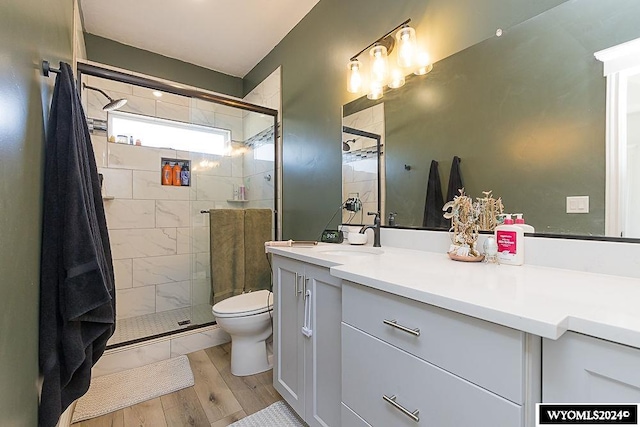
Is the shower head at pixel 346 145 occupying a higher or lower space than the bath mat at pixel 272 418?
higher

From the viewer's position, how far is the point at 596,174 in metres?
0.91

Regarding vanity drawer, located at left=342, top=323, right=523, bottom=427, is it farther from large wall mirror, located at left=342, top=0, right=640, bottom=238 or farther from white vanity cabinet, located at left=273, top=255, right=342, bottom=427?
large wall mirror, located at left=342, top=0, right=640, bottom=238

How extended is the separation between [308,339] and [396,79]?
1445 mm

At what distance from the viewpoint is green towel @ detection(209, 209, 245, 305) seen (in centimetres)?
229

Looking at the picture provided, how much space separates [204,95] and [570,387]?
2.66 m

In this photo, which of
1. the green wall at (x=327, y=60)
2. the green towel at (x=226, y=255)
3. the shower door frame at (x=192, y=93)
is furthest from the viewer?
the green towel at (x=226, y=255)

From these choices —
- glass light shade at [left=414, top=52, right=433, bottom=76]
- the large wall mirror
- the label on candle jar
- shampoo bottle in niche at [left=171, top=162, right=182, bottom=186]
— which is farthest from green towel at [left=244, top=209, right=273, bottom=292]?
the label on candle jar

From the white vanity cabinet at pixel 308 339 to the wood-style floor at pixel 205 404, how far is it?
220mm

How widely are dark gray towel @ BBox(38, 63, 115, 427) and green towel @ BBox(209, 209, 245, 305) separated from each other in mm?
1305

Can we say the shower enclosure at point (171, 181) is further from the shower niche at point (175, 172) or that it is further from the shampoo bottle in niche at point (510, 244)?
the shampoo bottle in niche at point (510, 244)

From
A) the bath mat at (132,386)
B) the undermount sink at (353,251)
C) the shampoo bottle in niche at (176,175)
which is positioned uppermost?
the shampoo bottle in niche at (176,175)

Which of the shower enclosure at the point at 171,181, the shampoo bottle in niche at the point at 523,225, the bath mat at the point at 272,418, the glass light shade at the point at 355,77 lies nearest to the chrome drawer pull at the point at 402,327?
the shampoo bottle in niche at the point at 523,225

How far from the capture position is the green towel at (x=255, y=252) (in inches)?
94.0

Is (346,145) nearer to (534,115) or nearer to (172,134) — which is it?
(534,115)
